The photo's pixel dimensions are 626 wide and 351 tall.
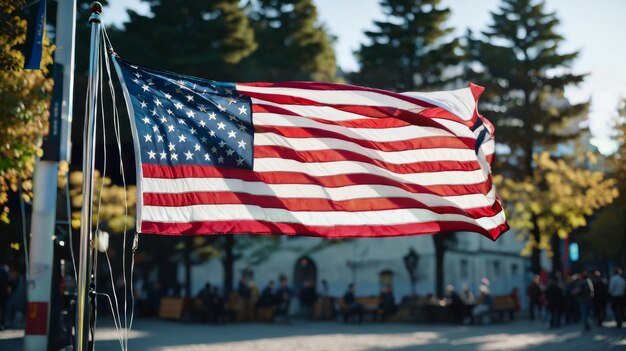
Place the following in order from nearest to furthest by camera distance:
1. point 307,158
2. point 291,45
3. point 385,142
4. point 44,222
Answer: point 307,158
point 385,142
point 44,222
point 291,45

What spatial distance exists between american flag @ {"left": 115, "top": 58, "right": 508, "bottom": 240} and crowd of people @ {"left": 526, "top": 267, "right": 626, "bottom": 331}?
54.4 feet

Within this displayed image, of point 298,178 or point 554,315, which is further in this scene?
point 554,315

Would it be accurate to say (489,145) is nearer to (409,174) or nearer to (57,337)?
(409,174)

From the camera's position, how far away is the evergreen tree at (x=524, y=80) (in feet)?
121

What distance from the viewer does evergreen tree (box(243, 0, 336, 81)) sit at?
129ft

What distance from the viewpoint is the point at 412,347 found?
58.4 ft

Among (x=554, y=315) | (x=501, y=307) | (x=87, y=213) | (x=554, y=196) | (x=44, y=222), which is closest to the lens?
(x=87, y=213)

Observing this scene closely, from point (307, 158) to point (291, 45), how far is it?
33.1 meters

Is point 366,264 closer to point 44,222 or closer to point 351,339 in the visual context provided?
point 351,339

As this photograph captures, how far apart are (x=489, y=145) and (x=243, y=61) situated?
30.2 meters

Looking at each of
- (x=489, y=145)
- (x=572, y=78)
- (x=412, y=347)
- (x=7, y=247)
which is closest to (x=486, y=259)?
(x=572, y=78)

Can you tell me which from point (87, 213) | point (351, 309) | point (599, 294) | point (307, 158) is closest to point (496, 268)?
point (351, 309)

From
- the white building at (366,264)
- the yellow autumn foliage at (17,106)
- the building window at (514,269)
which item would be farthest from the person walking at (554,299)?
the building window at (514,269)

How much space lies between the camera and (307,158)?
7.54m
